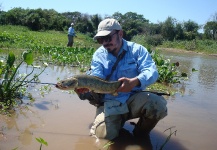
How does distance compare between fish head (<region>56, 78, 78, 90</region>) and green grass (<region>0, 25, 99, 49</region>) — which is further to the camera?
green grass (<region>0, 25, 99, 49</region>)

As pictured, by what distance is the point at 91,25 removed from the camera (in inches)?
2388

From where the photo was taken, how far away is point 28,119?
4.25 m

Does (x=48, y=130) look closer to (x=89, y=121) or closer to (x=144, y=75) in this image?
(x=89, y=121)

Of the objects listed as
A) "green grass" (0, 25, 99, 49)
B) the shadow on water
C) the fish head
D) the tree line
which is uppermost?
the tree line

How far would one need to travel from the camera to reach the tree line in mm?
45969

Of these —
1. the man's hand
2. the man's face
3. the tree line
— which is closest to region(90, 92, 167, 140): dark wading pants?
the man's hand

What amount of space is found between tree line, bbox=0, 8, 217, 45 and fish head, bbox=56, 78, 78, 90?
43.7m

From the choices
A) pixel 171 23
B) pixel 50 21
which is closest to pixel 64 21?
pixel 50 21

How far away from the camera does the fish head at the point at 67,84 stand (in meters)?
3.26

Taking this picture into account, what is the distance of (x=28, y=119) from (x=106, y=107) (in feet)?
4.02

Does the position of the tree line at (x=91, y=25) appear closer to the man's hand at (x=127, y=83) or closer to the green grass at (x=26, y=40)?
the green grass at (x=26, y=40)

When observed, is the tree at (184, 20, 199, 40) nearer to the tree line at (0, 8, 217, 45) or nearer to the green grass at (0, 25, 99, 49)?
the tree line at (0, 8, 217, 45)

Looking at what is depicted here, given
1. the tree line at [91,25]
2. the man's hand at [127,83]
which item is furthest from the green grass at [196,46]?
the man's hand at [127,83]

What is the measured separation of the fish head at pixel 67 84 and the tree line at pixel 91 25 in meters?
43.7
